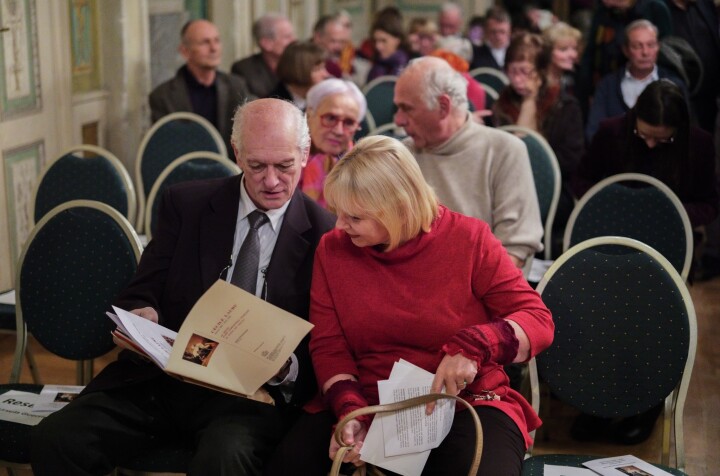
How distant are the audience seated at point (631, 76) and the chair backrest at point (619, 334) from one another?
2848 mm

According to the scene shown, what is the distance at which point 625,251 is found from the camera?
343 cm

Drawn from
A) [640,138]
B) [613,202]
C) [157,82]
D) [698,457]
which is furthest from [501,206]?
[157,82]

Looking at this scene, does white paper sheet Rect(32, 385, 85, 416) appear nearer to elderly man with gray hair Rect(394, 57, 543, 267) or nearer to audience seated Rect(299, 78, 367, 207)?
audience seated Rect(299, 78, 367, 207)

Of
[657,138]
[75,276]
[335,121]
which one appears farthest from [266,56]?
[75,276]

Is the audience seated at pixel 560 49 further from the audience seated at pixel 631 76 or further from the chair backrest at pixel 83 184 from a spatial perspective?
the chair backrest at pixel 83 184

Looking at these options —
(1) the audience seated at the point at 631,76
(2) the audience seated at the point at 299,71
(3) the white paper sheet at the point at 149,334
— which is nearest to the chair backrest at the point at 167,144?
(2) the audience seated at the point at 299,71

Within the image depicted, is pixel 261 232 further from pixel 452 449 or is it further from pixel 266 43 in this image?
pixel 266 43

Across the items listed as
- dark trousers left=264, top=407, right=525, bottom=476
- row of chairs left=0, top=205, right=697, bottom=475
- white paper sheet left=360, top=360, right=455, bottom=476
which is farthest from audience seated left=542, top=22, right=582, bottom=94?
white paper sheet left=360, top=360, right=455, bottom=476

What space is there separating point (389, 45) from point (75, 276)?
17.8ft

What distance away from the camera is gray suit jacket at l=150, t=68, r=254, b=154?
5.18 metres

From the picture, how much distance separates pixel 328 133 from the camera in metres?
3.59

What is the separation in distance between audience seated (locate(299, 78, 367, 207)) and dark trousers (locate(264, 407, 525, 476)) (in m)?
1.42

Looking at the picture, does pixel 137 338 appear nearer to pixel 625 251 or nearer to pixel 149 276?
pixel 149 276

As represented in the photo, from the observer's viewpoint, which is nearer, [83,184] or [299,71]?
[83,184]
